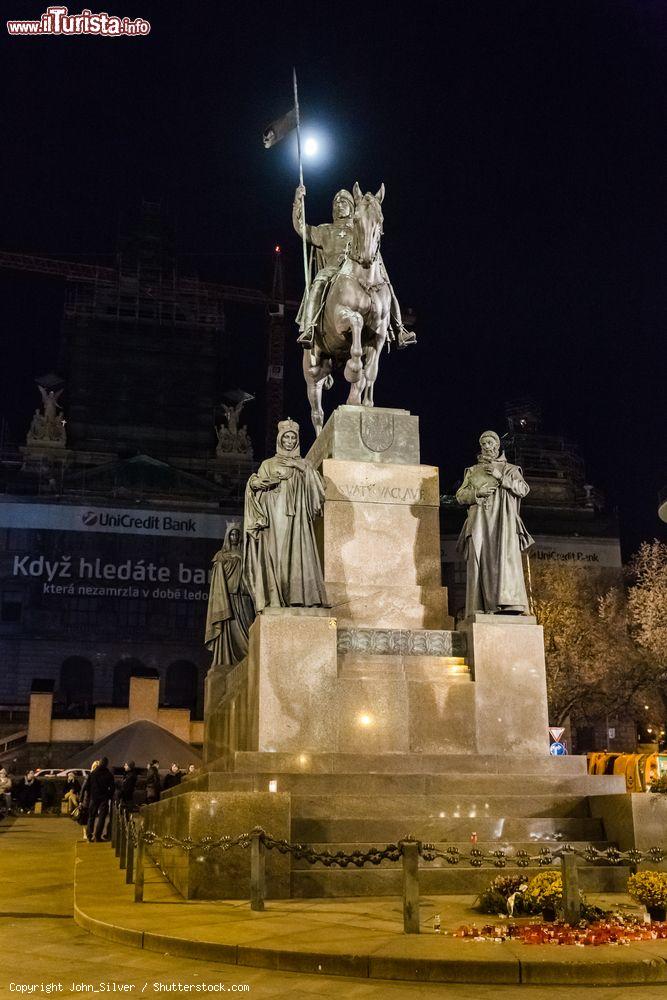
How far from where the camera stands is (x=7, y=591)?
6494 centimetres

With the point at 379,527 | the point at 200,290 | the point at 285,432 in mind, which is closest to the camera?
the point at 285,432

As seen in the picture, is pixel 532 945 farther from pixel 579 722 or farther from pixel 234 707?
pixel 579 722

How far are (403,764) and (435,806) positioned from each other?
0.84 metres

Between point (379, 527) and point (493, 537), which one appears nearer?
point (493, 537)

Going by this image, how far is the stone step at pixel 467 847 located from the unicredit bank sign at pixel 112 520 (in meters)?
55.9

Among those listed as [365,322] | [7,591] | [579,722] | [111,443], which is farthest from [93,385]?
[365,322]

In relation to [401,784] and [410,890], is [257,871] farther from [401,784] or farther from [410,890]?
[401,784]

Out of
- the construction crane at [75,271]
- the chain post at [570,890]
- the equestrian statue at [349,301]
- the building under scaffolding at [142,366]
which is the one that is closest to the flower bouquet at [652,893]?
the chain post at [570,890]

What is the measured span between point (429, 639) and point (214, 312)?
77.3 metres

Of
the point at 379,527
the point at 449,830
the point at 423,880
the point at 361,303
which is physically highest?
the point at 361,303

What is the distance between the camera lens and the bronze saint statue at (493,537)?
13555 millimetres

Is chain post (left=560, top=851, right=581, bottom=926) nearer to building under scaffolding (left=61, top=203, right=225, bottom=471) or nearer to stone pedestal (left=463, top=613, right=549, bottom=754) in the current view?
stone pedestal (left=463, top=613, right=549, bottom=754)

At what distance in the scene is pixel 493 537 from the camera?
13.7 m

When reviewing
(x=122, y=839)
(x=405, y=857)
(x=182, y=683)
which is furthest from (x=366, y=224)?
(x=182, y=683)
